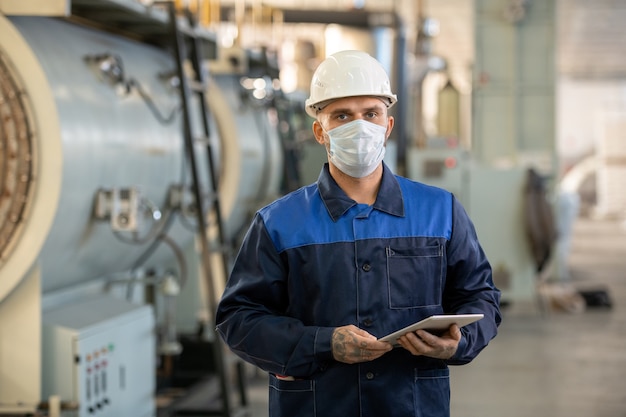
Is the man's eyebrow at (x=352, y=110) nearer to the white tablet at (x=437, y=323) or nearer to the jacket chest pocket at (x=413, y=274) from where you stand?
the jacket chest pocket at (x=413, y=274)

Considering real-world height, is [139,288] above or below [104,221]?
below

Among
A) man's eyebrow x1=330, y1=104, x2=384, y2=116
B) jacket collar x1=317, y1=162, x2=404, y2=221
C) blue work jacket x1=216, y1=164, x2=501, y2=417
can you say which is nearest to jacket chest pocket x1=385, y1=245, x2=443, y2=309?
blue work jacket x1=216, y1=164, x2=501, y2=417

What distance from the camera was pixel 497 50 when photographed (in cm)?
1045

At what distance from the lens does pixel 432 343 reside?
205 centimetres

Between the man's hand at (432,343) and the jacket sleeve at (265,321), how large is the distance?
0.59 feet

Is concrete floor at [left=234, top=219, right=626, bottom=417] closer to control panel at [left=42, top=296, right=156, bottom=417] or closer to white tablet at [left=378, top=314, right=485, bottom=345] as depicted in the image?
control panel at [left=42, top=296, right=156, bottom=417]

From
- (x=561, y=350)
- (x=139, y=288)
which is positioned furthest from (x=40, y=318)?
(x=561, y=350)

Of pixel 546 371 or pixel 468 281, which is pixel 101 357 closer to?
pixel 468 281

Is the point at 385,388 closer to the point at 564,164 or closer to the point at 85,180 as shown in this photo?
the point at 85,180

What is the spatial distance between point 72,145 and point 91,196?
0.32 metres

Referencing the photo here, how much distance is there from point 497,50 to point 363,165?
8.60 m

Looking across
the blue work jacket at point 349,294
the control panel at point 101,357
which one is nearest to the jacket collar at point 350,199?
the blue work jacket at point 349,294

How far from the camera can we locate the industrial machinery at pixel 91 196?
357 cm

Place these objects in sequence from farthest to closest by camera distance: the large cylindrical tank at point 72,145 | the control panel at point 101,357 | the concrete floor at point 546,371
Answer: the concrete floor at point 546,371
the control panel at point 101,357
the large cylindrical tank at point 72,145
